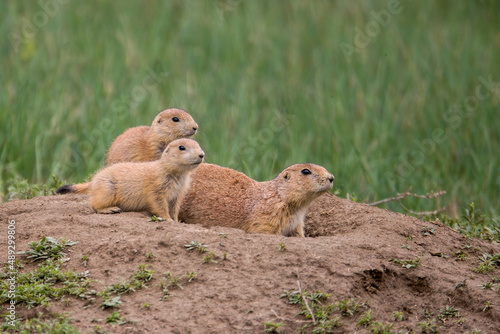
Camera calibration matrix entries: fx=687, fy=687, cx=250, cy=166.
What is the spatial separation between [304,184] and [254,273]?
4.98ft

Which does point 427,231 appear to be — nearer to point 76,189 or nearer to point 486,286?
point 486,286

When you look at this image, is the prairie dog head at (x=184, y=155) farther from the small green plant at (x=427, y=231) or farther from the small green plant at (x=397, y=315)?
the small green plant at (x=397, y=315)

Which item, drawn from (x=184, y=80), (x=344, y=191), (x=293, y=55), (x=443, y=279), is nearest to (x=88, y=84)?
(x=184, y=80)

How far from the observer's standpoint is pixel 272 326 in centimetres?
439

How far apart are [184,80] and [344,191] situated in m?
3.98

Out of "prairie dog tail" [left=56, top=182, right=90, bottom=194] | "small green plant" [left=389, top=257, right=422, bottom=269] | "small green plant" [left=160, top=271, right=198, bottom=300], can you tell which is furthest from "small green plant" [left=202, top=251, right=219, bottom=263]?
"prairie dog tail" [left=56, top=182, right=90, bottom=194]

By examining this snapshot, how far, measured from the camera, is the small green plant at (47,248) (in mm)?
5082

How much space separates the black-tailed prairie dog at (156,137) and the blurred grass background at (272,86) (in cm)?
167

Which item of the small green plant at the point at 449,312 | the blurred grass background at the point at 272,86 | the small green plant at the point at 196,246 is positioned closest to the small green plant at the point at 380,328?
the small green plant at the point at 449,312

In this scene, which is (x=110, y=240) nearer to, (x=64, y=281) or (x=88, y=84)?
(x=64, y=281)

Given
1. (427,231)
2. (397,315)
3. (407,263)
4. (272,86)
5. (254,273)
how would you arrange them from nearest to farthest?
(397,315)
(254,273)
(407,263)
(427,231)
(272,86)

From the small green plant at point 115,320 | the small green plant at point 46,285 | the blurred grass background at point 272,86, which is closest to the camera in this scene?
the small green plant at point 115,320

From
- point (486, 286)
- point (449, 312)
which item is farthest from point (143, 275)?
point (486, 286)

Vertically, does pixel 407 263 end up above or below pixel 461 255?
below
